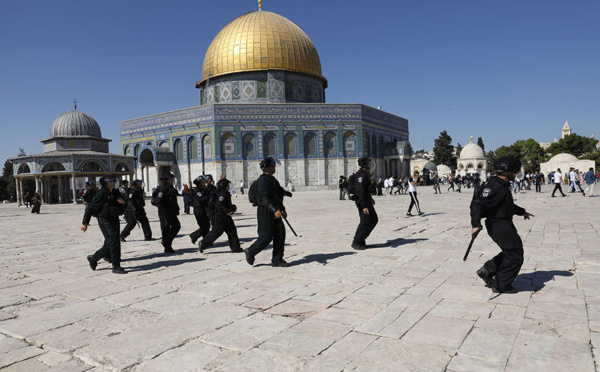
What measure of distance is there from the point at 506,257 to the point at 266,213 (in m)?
2.90

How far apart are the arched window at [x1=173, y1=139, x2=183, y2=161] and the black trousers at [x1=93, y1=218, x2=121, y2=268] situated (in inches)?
1276

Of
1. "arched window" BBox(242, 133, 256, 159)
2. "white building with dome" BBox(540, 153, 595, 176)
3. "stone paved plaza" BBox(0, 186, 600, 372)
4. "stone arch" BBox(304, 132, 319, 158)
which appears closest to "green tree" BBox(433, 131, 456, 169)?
"white building with dome" BBox(540, 153, 595, 176)

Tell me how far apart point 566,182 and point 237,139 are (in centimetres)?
2845

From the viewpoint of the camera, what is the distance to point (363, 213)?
666cm

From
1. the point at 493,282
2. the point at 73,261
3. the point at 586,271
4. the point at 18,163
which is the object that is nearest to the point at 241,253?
the point at 73,261

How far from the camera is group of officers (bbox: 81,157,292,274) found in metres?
5.58

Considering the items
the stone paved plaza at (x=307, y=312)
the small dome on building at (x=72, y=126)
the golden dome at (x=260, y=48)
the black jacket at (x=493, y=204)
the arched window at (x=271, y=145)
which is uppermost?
the golden dome at (x=260, y=48)

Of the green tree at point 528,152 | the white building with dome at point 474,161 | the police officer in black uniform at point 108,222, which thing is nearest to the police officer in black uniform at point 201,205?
the police officer in black uniform at point 108,222

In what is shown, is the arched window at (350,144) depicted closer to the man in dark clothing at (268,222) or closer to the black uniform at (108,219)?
the man in dark clothing at (268,222)

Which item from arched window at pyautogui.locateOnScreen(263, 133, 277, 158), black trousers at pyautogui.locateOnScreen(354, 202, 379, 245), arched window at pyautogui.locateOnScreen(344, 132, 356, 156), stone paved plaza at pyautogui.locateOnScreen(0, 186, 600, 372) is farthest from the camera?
arched window at pyautogui.locateOnScreen(344, 132, 356, 156)

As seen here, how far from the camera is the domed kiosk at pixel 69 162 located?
26672 millimetres

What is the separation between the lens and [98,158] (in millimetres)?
27953

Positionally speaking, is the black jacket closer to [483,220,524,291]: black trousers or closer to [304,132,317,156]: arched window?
[483,220,524,291]: black trousers

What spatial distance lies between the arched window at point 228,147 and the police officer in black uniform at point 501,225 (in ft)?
105
